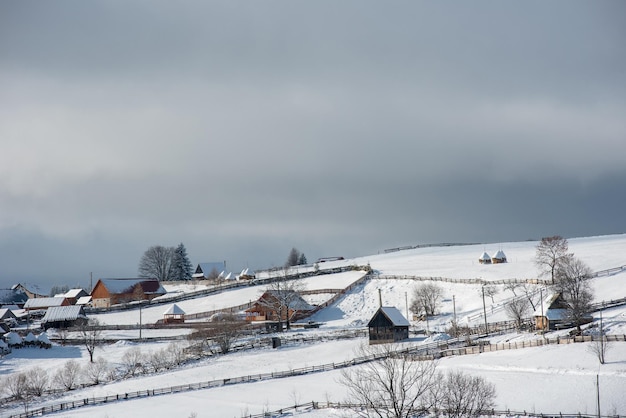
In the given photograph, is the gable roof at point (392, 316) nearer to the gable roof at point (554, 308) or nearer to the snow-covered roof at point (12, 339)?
the gable roof at point (554, 308)

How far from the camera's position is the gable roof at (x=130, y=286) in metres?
121

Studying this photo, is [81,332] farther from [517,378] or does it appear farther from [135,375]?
[517,378]

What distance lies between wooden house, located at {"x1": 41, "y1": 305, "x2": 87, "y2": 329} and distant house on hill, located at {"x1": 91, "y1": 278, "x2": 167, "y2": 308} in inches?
830

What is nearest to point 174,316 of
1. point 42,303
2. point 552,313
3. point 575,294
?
point 42,303

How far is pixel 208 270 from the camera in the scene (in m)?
152

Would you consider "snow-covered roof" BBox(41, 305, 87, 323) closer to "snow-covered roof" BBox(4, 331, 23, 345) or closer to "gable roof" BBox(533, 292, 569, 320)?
"snow-covered roof" BBox(4, 331, 23, 345)

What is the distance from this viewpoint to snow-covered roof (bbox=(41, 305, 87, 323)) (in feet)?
319

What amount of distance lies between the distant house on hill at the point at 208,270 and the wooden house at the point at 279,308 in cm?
5525

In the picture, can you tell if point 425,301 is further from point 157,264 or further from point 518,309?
point 157,264

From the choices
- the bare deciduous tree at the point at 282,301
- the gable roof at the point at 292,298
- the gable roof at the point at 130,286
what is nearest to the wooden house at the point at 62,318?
the gable roof at the point at 130,286

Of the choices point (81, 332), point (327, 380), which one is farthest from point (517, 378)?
point (81, 332)

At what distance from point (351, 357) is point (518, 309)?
780 inches

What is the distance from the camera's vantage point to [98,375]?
6750cm

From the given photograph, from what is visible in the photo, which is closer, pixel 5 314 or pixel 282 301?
pixel 282 301
